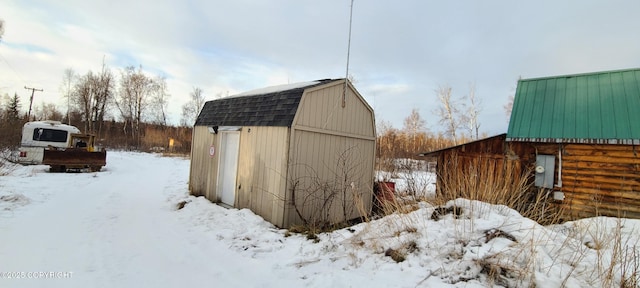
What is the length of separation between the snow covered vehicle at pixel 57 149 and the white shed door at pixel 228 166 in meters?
9.57

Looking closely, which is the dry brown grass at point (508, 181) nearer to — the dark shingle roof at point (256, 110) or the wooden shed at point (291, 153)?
the wooden shed at point (291, 153)

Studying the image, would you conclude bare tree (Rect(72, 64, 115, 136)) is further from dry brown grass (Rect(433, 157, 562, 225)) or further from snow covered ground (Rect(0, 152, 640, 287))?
dry brown grass (Rect(433, 157, 562, 225))

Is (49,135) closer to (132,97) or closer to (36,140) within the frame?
(36,140)

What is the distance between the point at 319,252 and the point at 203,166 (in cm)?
574

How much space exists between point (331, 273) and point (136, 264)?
264 cm

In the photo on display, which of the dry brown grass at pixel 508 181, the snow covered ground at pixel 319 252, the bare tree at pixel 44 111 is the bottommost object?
the snow covered ground at pixel 319 252

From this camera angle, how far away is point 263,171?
6.45 metres

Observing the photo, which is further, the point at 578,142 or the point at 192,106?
the point at 192,106

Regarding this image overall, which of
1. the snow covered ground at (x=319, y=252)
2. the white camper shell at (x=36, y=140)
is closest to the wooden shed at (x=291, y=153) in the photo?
the snow covered ground at (x=319, y=252)

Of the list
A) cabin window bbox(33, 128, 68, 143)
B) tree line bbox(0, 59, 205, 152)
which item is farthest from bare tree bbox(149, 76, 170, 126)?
cabin window bbox(33, 128, 68, 143)

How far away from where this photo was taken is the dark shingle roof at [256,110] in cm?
628

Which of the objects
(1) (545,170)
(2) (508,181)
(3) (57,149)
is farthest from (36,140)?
(1) (545,170)

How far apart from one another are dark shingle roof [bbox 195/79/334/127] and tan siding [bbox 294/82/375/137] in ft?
0.74

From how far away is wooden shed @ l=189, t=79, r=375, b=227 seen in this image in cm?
610
